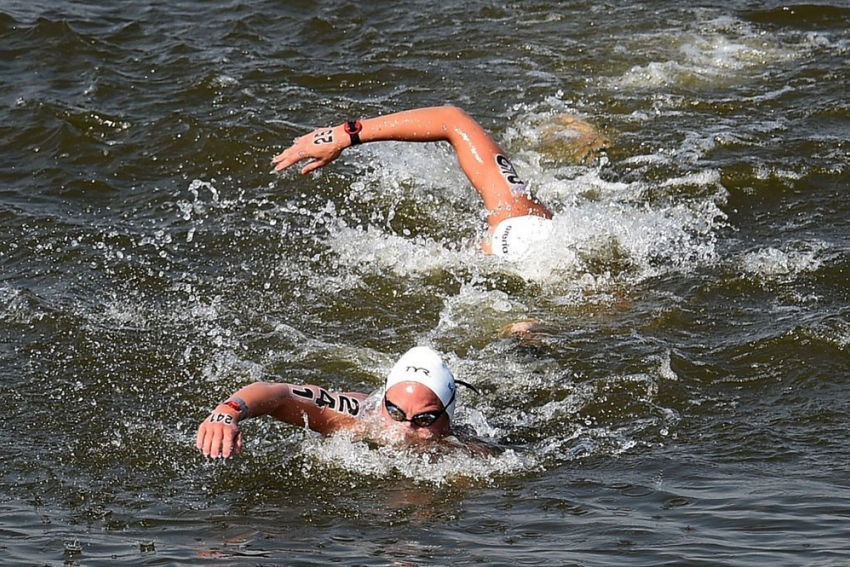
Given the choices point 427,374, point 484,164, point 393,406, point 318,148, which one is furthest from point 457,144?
point 393,406

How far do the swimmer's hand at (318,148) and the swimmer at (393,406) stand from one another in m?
2.03

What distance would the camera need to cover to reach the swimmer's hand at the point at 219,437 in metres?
6.38

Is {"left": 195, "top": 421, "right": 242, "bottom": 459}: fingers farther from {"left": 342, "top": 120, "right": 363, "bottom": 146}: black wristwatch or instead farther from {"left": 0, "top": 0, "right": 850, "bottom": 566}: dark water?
{"left": 342, "top": 120, "right": 363, "bottom": 146}: black wristwatch

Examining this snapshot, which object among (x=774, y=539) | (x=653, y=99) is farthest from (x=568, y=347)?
(x=653, y=99)

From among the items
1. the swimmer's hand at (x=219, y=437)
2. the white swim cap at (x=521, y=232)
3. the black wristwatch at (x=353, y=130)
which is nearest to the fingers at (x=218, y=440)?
the swimmer's hand at (x=219, y=437)

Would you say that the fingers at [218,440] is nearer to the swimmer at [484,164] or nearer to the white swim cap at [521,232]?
the swimmer at [484,164]

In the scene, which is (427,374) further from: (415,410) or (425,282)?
(425,282)

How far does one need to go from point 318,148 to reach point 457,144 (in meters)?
1.09

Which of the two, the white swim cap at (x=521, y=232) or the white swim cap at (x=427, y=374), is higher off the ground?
the white swim cap at (x=521, y=232)

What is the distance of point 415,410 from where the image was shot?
7.46 metres

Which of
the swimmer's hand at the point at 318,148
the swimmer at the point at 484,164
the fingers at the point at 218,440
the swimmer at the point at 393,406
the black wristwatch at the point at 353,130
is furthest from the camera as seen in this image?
the swimmer at the point at 484,164

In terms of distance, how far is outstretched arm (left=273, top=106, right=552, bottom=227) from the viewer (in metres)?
9.33

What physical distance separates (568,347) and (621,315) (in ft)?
2.15

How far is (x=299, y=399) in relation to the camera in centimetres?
739
